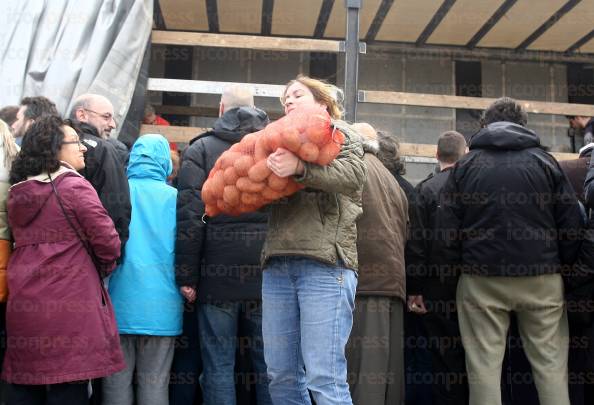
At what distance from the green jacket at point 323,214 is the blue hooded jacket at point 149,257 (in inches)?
42.8

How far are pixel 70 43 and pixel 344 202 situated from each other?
3421 millimetres

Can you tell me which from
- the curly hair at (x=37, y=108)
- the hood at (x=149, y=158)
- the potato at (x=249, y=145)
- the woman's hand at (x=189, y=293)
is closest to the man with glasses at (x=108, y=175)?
the hood at (x=149, y=158)

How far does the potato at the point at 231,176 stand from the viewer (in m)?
2.76

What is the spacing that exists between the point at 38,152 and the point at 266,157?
1.35m

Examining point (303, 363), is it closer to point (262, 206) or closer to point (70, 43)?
point (262, 206)

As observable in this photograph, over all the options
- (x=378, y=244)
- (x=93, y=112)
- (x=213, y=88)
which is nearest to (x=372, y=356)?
(x=378, y=244)

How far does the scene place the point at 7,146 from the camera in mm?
3453

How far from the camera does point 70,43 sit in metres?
5.27

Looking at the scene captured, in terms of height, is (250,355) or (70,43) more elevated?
(70,43)

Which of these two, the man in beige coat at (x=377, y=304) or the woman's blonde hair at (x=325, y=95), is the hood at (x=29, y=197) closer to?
the woman's blonde hair at (x=325, y=95)

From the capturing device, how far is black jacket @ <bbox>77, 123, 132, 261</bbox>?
355 centimetres

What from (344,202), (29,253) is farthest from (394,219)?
(29,253)

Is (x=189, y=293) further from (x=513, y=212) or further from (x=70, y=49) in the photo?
(x=70, y=49)

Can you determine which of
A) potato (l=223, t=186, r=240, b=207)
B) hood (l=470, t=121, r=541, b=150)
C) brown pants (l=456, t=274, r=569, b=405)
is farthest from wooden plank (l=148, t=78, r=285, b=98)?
potato (l=223, t=186, r=240, b=207)
